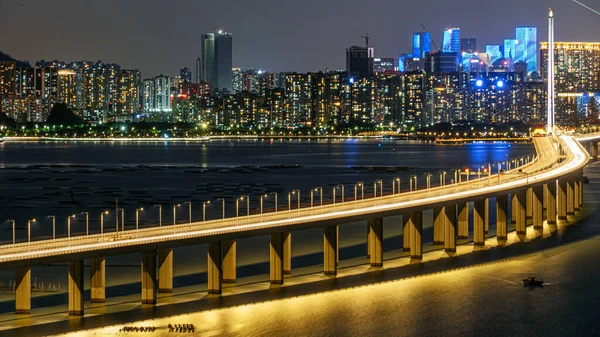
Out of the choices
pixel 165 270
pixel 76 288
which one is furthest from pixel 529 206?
pixel 76 288

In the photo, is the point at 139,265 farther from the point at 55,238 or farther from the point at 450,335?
the point at 450,335

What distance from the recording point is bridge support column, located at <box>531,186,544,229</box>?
182 ft

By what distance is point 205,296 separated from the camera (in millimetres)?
35062

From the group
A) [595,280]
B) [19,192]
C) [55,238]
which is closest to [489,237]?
[595,280]

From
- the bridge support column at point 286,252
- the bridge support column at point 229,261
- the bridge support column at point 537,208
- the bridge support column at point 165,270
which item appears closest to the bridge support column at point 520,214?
the bridge support column at point 537,208

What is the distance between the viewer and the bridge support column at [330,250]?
38844mm

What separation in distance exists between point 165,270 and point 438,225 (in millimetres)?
16495

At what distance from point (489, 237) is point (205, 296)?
21301mm

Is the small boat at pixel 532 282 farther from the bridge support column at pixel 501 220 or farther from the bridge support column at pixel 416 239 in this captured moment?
the bridge support column at pixel 501 220

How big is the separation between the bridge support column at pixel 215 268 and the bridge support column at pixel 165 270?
130cm

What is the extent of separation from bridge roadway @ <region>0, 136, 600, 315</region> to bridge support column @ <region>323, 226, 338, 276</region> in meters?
0.04

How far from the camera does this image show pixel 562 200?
62.4 m

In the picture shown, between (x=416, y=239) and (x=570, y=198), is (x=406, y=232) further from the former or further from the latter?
(x=570, y=198)

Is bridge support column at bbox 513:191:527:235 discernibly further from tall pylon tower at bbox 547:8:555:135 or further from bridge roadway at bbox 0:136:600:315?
tall pylon tower at bbox 547:8:555:135
